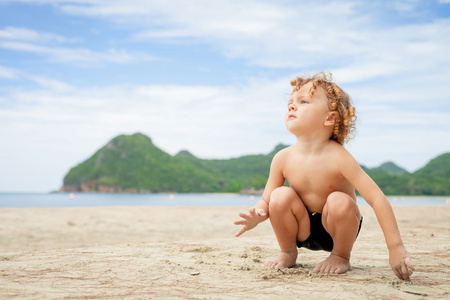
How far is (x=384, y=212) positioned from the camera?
2920mm

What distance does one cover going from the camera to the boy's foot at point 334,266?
316 cm

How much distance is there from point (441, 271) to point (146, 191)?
102385 millimetres

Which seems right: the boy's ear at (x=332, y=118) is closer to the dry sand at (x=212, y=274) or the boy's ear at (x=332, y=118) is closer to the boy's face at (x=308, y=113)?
the boy's face at (x=308, y=113)

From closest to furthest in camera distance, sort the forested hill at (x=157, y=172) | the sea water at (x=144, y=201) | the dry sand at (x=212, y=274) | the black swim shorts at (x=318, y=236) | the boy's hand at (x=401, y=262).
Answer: the dry sand at (x=212, y=274)
the boy's hand at (x=401, y=262)
the black swim shorts at (x=318, y=236)
the sea water at (x=144, y=201)
the forested hill at (x=157, y=172)

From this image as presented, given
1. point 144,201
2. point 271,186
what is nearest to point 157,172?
point 144,201

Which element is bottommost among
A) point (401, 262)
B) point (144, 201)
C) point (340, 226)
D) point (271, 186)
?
point (144, 201)

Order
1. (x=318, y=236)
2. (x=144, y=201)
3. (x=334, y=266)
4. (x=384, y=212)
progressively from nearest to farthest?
(x=384, y=212), (x=334, y=266), (x=318, y=236), (x=144, y=201)

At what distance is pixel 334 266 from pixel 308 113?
1.25 metres

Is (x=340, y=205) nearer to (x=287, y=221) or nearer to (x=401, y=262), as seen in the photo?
(x=287, y=221)

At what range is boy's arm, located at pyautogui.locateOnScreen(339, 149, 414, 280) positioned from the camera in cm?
282

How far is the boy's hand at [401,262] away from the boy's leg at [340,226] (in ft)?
1.24

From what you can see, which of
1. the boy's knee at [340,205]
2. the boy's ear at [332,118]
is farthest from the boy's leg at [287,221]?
the boy's ear at [332,118]

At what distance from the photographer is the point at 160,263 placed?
3508 mm

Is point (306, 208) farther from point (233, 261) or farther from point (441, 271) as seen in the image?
point (441, 271)
